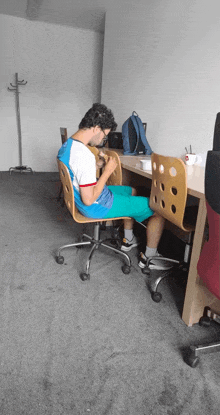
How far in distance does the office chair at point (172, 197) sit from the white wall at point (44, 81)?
4439 millimetres

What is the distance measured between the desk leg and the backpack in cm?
175

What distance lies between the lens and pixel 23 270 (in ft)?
6.89

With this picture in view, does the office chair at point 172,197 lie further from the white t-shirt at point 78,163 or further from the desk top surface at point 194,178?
the white t-shirt at point 78,163

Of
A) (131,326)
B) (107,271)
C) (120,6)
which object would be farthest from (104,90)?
(131,326)

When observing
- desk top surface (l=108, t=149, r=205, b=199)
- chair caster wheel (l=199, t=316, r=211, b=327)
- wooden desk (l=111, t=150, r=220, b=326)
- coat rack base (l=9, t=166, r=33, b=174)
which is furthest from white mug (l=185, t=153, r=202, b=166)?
coat rack base (l=9, t=166, r=33, b=174)

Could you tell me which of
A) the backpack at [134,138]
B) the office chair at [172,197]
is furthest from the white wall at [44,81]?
the office chair at [172,197]

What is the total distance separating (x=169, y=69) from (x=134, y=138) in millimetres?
862

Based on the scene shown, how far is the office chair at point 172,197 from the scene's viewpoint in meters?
1.57

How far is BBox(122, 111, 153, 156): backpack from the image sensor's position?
3078 millimetres

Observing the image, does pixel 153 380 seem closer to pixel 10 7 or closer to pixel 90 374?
pixel 90 374

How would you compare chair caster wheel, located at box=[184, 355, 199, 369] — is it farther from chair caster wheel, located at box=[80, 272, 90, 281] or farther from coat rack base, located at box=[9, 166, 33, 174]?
coat rack base, located at box=[9, 166, 33, 174]

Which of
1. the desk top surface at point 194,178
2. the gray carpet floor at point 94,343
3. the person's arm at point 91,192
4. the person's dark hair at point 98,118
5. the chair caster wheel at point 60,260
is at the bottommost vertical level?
the gray carpet floor at point 94,343

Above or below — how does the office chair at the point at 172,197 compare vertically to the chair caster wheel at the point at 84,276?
above

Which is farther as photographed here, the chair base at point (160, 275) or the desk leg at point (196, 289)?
the chair base at point (160, 275)
